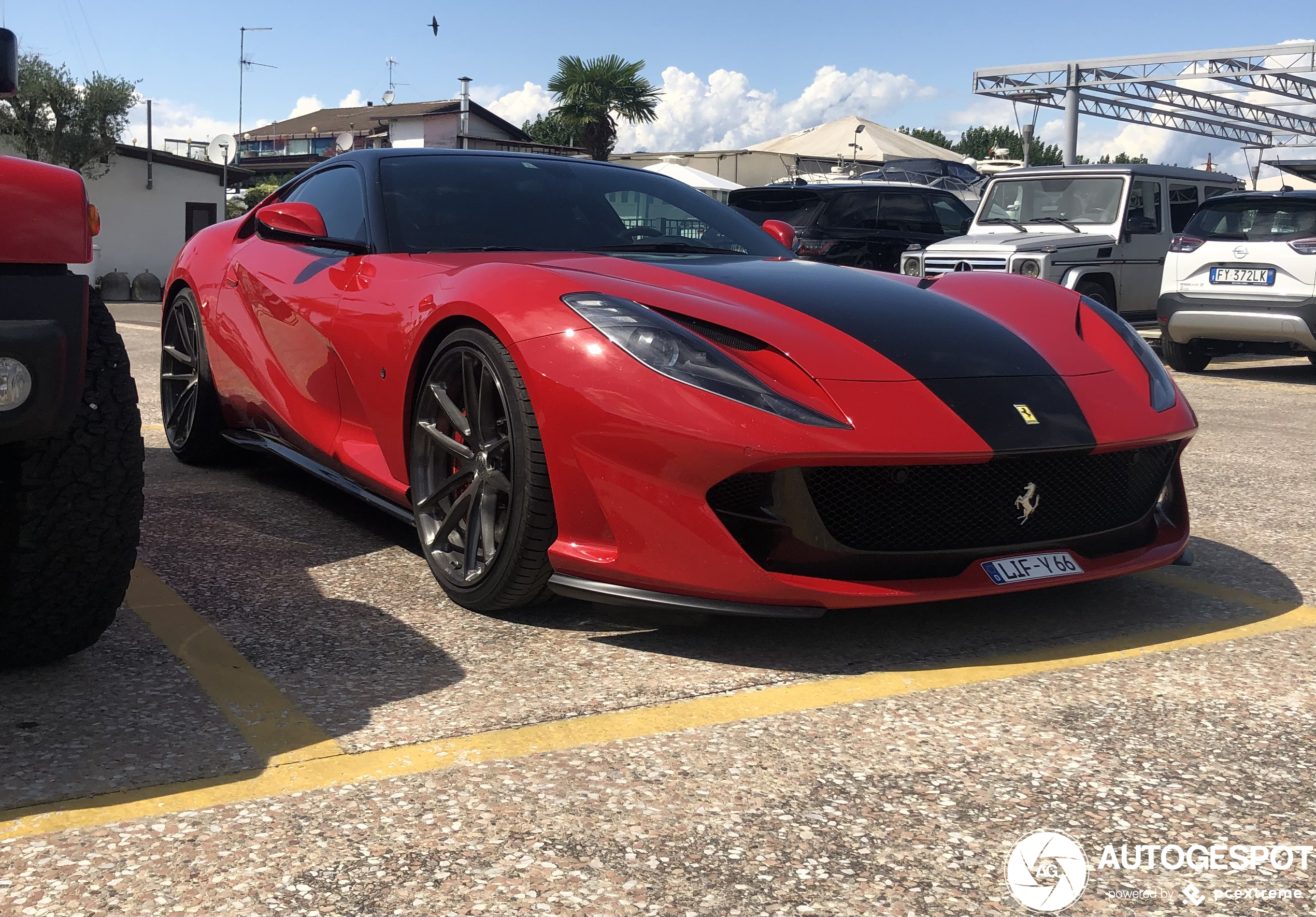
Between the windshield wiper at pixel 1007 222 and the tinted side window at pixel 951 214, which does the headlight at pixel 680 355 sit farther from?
the tinted side window at pixel 951 214

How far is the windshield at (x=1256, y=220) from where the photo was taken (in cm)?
1010

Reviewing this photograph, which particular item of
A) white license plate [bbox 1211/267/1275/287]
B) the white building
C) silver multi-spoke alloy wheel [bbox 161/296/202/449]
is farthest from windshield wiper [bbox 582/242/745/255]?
the white building

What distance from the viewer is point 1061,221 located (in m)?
11.9

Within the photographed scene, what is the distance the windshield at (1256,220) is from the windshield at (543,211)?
735 centimetres

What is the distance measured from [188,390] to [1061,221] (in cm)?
902

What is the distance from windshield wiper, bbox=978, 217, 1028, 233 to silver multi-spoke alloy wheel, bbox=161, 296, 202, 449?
8.54 meters

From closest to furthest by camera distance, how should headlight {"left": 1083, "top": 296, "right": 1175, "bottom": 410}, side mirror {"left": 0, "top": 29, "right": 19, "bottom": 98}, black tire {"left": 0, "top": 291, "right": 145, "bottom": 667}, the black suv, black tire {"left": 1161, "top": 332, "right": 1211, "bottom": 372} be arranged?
black tire {"left": 0, "top": 291, "right": 145, "bottom": 667} < side mirror {"left": 0, "top": 29, "right": 19, "bottom": 98} < headlight {"left": 1083, "top": 296, "right": 1175, "bottom": 410} < black tire {"left": 1161, "top": 332, "right": 1211, "bottom": 372} < the black suv

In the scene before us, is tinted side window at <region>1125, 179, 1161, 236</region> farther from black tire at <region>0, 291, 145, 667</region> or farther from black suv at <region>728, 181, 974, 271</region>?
black tire at <region>0, 291, 145, 667</region>

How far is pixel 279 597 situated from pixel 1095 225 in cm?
1010

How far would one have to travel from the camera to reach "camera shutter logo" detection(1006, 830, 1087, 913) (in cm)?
186

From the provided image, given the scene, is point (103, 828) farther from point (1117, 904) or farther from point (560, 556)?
point (1117, 904)

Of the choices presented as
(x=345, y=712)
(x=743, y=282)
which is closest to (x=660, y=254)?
(x=743, y=282)

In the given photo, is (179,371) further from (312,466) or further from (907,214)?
(907,214)

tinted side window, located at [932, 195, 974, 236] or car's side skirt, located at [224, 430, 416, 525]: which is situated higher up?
tinted side window, located at [932, 195, 974, 236]
